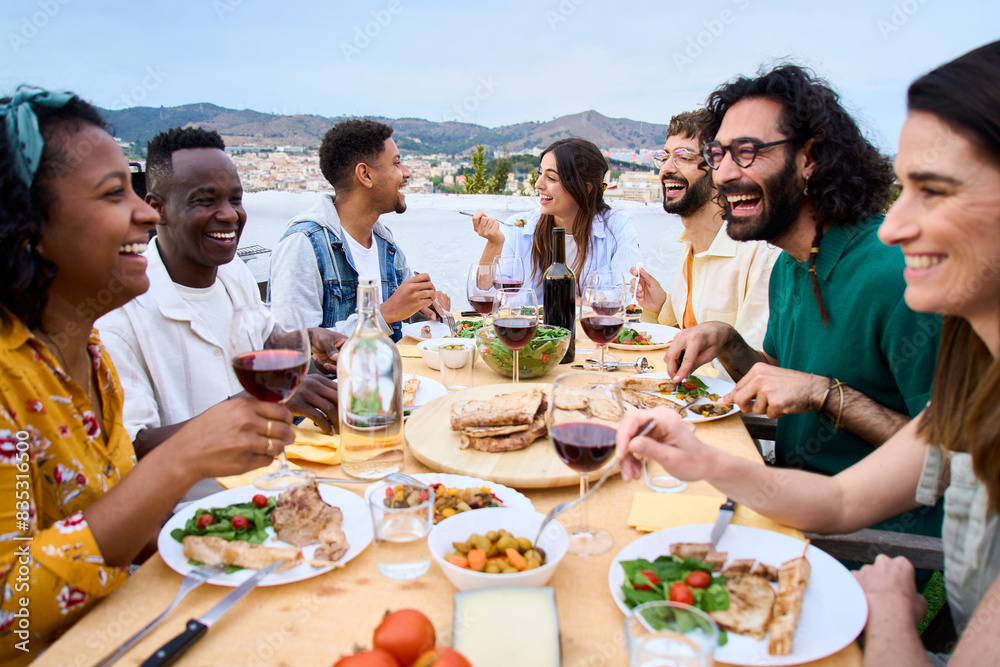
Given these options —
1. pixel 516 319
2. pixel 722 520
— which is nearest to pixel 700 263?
pixel 516 319

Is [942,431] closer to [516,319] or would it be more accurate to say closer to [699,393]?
[699,393]

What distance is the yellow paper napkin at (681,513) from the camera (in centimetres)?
141

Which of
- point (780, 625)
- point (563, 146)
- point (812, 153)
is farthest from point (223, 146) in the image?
point (563, 146)

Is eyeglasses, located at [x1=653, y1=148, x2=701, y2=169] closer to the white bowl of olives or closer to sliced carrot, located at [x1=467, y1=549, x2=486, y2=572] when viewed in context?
the white bowl of olives

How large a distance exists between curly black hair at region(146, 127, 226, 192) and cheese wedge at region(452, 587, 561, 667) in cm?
227

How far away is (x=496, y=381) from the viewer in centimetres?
252

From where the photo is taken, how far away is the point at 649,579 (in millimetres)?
1124

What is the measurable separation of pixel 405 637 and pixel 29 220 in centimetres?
116

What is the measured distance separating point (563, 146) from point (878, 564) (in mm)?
4387

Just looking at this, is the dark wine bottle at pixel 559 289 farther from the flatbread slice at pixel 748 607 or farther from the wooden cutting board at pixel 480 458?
the flatbread slice at pixel 748 607

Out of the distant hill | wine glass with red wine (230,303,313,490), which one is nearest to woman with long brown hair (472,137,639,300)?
the distant hill

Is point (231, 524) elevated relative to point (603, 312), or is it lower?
lower

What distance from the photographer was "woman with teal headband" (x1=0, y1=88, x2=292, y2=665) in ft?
3.79

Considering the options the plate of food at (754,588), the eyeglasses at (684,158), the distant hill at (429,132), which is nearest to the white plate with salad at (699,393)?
the plate of food at (754,588)
